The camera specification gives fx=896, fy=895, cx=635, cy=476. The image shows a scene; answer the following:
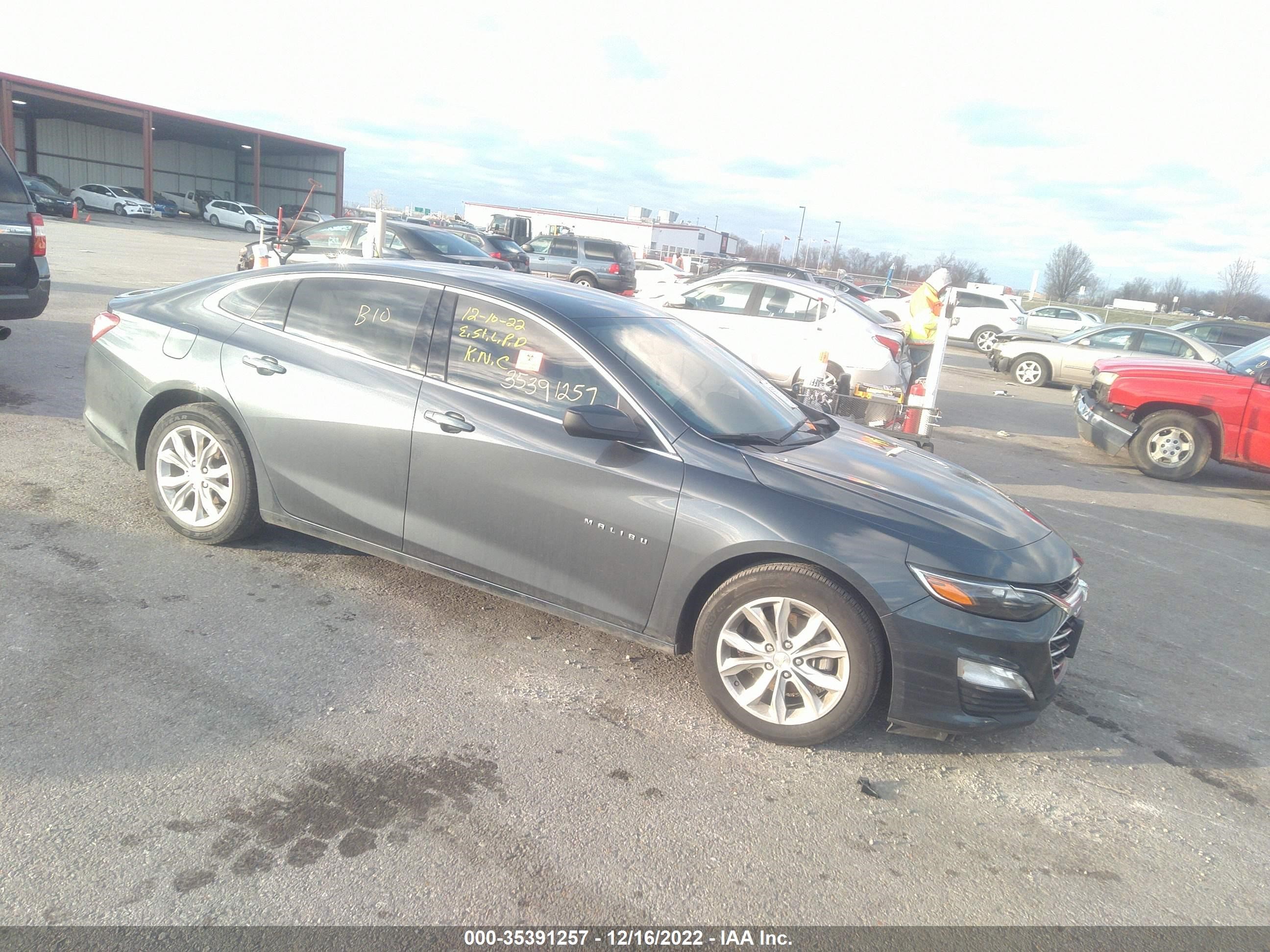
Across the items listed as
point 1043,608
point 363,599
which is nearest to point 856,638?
point 1043,608

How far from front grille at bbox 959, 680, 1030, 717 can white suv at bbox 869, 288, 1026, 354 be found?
2169cm

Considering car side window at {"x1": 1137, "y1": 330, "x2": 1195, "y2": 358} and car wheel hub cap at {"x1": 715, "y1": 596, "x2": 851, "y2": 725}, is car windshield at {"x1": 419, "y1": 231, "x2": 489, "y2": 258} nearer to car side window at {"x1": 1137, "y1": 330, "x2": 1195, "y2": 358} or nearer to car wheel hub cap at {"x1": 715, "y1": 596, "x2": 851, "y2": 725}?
car side window at {"x1": 1137, "y1": 330, "x2": 1195, "y2": 358}

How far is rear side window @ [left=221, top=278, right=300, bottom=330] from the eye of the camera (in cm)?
481

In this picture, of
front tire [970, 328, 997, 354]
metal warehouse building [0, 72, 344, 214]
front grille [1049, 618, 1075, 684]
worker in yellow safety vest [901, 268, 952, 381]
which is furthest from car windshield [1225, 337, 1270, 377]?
metal warehouse building [0, 72, 344, 214]

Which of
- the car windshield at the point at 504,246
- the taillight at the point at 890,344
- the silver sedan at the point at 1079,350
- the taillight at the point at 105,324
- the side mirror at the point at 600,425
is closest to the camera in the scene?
the side mirror at the point at 600,425

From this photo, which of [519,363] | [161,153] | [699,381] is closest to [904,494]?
[699,381]

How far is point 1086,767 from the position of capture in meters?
3.85

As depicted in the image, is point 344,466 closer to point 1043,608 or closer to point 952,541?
point 952,541

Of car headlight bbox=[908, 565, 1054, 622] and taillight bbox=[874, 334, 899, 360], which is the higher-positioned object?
taillight bbox=[874, 334, 899, 360]

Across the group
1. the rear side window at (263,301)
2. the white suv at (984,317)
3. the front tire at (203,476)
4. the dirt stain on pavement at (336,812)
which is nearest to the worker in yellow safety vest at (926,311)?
the rear side window at (263,301)

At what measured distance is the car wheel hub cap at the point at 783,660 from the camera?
3.59 metres

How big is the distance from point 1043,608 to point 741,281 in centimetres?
844

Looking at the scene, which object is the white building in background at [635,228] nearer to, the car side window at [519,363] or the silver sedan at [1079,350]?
the silver sedan at [1079,350]

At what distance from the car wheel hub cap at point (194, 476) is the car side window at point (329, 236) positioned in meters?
11.7
